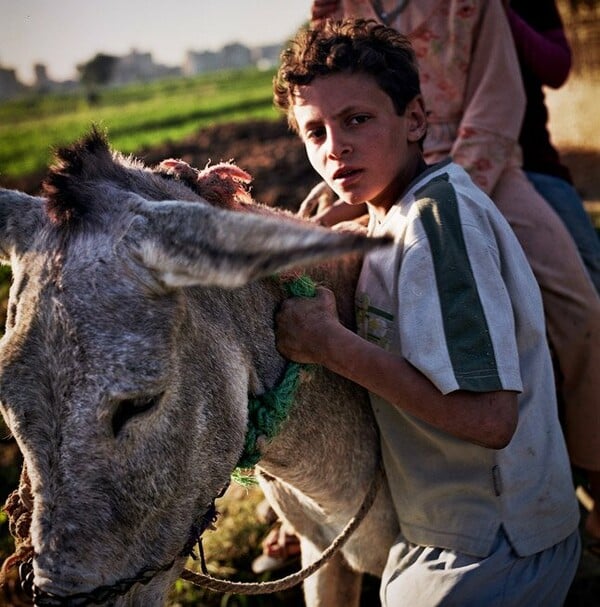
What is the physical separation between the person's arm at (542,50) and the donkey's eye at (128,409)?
2779 millimetres

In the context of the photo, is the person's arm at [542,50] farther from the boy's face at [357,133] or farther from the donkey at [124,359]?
the donkey at [124,359]

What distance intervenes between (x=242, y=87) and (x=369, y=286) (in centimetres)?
5487

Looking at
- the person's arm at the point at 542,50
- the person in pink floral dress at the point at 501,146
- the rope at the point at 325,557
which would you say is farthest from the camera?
the person's arm at the point at 542,50

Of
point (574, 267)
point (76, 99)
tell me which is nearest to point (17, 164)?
point (574, 267)

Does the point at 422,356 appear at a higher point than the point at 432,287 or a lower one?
lower

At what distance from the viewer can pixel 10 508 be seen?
2.03 m

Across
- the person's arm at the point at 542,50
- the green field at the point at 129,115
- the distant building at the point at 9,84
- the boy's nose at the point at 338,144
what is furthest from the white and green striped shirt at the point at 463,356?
the distant building at the point at 9,84

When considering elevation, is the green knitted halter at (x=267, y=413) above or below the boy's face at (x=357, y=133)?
below

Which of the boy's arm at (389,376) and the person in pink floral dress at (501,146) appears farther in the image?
the person in pink floral dress at (501,146)

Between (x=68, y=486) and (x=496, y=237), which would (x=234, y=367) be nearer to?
(x=68, y=486)

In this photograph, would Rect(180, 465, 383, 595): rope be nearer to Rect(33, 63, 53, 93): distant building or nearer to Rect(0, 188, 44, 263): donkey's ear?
Rect(0, 188, 44, 263): donkey's ear

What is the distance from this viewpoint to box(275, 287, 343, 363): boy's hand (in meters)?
2.08

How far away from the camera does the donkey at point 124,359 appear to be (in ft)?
5.21

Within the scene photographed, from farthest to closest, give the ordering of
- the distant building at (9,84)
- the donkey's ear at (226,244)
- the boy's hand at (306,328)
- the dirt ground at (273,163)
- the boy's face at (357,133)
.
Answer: the distant building at (9,84) → the dirt ground at (273,163) → the boy's face at (357,133) → the boy's hand at (306,328) → the donkey's ear at (226,244)
